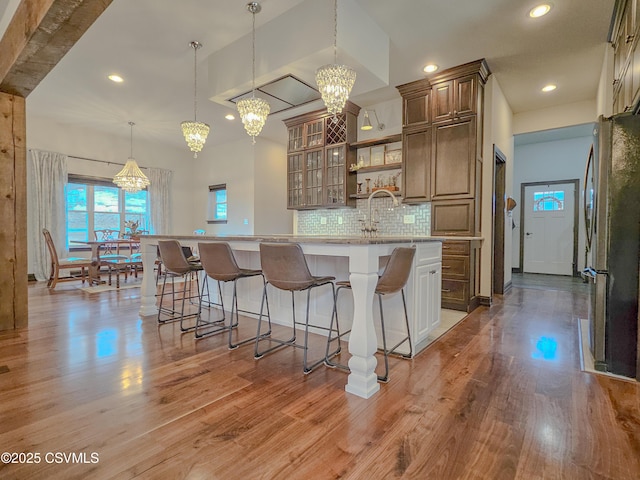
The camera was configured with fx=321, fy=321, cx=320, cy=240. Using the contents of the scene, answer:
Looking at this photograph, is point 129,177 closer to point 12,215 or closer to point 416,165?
point 12,215

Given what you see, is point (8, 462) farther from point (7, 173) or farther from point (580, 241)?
point (580, 241)

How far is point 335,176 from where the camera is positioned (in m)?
5.17

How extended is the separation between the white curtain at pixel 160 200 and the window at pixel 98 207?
142 mm

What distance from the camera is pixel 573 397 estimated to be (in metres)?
1.86

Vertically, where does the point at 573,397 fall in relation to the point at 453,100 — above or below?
below

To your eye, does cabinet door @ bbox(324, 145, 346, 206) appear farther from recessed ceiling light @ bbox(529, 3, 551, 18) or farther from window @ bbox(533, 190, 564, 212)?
window @ bbox(533, 190, 564, 212)

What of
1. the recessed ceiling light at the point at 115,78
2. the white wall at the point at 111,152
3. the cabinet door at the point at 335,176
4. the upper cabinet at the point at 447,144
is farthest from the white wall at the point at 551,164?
the white wall at the point at 111,152

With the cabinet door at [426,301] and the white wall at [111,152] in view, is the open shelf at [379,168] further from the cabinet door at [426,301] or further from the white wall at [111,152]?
the white wall at [111,152]

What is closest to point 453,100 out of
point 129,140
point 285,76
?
point 285,76

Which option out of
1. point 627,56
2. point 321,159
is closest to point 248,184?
point 321,159

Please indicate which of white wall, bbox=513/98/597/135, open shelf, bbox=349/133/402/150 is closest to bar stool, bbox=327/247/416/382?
open shelf, bbox=349/133/402/150

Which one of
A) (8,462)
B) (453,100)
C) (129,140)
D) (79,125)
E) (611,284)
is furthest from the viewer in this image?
(129,140)

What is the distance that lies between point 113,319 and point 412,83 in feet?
15.2

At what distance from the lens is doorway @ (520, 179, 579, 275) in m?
6.74
